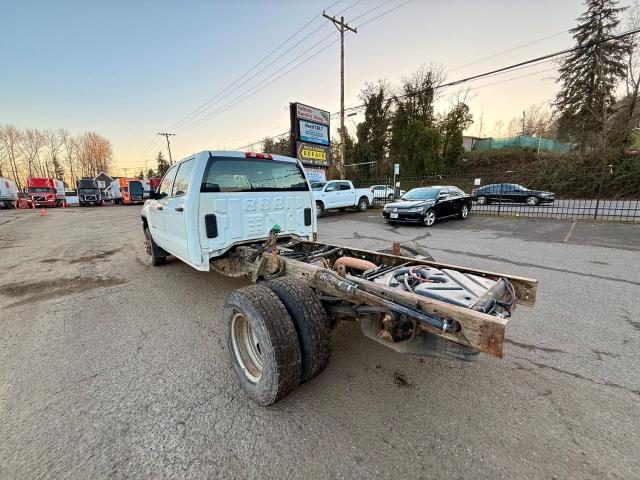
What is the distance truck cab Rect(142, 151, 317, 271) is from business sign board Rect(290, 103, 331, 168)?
11.1 meters

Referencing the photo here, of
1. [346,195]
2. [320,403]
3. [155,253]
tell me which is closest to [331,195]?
[346,195]

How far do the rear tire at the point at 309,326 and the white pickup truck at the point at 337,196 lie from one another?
1305 cm

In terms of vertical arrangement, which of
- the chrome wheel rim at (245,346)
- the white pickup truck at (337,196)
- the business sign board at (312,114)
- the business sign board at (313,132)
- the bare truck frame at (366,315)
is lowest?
the chrome wheel rim at (245,346)

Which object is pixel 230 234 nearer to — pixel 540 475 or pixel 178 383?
pixel 178 383

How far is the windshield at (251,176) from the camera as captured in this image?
12.0ft

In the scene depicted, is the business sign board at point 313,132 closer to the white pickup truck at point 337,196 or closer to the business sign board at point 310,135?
the business sign board at point 310,135

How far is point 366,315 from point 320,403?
2.52 feet

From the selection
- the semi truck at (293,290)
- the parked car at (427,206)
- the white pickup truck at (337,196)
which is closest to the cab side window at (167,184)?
the semi truck at (293,290)

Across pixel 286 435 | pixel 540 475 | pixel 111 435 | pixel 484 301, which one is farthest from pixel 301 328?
pixel 540 475

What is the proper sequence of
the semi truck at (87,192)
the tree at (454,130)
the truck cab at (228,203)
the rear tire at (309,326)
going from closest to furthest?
the rear tire at (309,326) < the truck cab at (228,203) < the tree at (454,130) < the semi truck at (87,192)

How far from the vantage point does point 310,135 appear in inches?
617

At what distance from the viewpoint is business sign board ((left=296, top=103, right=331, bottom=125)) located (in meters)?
15.0

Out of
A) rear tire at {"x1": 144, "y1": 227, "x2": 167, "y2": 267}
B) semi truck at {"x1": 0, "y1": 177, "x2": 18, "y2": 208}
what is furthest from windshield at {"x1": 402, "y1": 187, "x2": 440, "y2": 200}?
semi truck at {"x1": 0, "y1": 177, "x2": 18, "y2": 208}

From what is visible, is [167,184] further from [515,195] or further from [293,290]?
[515,195]
